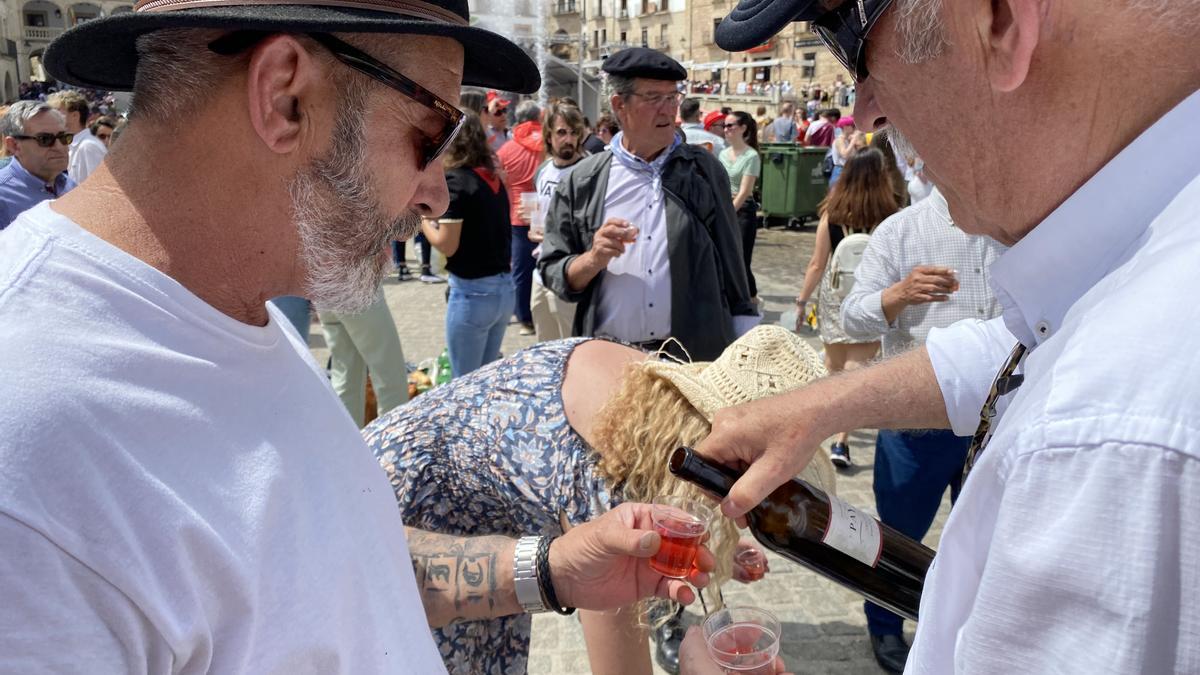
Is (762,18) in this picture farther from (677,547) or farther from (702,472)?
(677,547)

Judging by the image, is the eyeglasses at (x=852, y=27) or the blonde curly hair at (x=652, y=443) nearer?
the eyeglasses at (x=852, y=27)

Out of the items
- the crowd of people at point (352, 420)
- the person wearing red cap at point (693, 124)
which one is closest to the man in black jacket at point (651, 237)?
the crowd of people at point (352, 420)

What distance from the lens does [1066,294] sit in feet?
3.32

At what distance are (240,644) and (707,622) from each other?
1.05m

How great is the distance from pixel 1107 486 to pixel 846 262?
180 inches

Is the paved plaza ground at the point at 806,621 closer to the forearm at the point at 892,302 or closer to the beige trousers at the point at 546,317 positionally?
the forearm at the point at 892,302

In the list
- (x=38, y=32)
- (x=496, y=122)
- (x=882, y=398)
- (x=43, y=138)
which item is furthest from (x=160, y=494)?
(x=38, y=32)

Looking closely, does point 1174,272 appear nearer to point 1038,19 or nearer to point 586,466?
point 1038,19

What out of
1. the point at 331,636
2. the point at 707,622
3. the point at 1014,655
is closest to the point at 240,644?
A: the point at 331,636

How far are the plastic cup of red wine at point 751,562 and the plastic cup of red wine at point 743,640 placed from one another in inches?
20.7

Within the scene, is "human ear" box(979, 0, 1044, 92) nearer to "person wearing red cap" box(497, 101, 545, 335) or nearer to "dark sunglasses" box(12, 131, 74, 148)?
"dark sunglasses" box(12, 131, 74, 148)

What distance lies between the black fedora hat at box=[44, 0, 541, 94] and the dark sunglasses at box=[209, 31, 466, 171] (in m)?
0.05

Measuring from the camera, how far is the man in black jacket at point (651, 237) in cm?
397

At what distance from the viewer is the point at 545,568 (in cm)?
195
